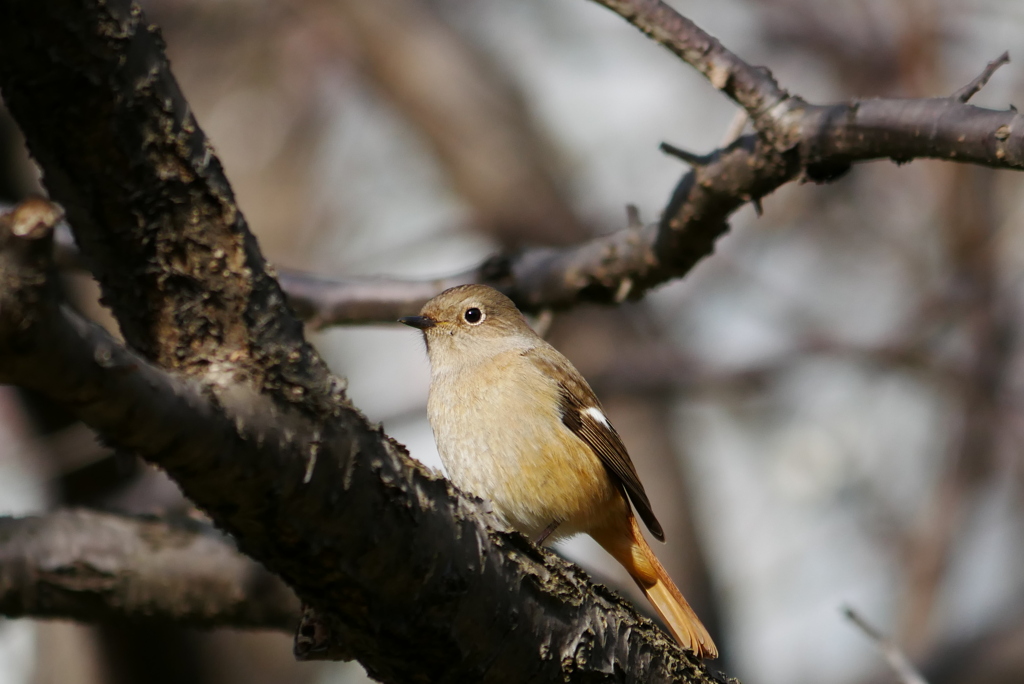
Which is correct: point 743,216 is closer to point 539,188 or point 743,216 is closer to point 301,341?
point 539,188

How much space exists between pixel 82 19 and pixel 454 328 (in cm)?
299

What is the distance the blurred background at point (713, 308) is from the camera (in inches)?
286

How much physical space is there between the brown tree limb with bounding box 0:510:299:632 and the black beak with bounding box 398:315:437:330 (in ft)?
4.14

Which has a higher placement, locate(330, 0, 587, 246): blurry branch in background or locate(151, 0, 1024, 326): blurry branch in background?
locate(330, 0, 587, 246): blurry branch in background

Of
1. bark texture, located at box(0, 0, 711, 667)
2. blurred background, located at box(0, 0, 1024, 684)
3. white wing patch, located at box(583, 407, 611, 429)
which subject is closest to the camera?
bark texture, located at box(0, 0, 711, 667)

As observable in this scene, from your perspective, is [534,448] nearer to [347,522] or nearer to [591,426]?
[591,426]

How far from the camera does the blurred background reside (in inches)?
286

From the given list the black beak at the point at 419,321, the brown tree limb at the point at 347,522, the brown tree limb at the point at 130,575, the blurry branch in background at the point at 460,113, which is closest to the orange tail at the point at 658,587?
the brown tree limb at the point at 347,522

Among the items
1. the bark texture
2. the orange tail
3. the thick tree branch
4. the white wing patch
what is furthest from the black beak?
the bark texture

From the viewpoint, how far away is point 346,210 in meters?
10.6

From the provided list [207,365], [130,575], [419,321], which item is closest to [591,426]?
[419,321]

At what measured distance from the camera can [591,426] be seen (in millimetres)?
4387

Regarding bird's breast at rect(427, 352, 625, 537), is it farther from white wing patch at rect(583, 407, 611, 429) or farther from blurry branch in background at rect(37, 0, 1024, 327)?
blurry branch in background at rect(37, 0, 1024, 327)

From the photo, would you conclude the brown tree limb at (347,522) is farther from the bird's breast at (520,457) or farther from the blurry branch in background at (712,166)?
the blurry branch in background at (712,166)
